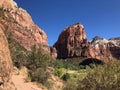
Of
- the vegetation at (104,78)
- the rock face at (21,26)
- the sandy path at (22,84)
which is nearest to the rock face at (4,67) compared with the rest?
the vegetation at (104,78)

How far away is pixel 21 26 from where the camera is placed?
372ft

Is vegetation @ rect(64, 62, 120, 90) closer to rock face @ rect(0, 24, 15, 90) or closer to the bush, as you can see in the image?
the bush

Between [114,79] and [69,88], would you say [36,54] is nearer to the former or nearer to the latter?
[69,88]

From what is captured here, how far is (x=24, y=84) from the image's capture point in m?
35.2

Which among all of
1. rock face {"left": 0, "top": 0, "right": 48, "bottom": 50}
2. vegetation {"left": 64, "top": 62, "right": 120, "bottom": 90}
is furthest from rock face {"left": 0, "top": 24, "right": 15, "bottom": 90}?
rock face {"left": 0, "top": 0, "right": 48, "bottom": 50}

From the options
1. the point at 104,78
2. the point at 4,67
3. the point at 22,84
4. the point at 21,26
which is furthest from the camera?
the point at 21,26

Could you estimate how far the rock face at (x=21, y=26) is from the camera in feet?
322

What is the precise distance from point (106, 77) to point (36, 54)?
1118 inches

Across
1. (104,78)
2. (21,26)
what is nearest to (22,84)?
(104,78)

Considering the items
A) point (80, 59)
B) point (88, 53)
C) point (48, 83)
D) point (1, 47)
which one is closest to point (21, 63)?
point (48, 83)

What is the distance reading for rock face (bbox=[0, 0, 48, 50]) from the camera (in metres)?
98.2

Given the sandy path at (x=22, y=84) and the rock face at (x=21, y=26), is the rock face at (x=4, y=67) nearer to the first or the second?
the sandy path at (x=22, y=84)

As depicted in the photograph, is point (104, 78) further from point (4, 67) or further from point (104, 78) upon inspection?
point (4, 67)

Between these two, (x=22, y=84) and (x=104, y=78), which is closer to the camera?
(x=104, y=78)
